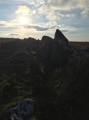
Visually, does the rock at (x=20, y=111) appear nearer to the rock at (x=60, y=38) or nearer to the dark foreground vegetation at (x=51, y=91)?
the dark foreground vegetation at (x=51, y=91)

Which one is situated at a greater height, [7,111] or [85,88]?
[85,88]

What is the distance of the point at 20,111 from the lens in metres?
8.98

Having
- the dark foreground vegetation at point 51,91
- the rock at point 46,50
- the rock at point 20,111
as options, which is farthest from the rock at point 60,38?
the rock at point 20,111

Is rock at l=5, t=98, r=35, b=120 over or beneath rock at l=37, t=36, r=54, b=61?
beneath

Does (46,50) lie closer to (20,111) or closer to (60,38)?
(60,38)

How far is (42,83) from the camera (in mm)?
13414

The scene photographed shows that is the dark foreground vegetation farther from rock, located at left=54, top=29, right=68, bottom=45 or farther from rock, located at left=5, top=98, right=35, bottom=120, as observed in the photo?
rock, located at left=54, top=29, right=68, bottom=45

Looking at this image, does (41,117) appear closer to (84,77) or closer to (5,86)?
(84,77)

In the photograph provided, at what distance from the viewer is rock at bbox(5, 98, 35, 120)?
8726mm

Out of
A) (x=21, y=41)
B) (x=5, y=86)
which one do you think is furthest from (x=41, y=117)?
(x=21, y=41)

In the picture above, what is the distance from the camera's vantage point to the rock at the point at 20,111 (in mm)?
8726

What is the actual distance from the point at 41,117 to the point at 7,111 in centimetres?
152

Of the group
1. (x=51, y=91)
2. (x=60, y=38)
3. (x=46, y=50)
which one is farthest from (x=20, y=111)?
(x=60, y=38)

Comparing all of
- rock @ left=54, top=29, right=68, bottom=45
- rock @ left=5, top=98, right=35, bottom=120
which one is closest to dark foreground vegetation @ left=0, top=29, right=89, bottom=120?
rock @ left=5, top=98, right=35, bottom=120
